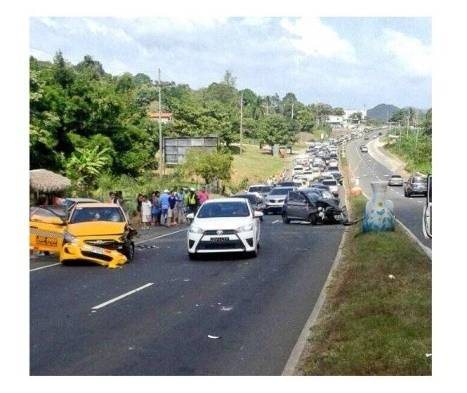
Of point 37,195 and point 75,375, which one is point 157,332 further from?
point 37,195

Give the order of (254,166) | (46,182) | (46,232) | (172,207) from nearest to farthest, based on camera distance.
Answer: (46,232) → (46,182) → (172,207) → (254,166)

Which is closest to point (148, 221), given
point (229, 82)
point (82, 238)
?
point (82, 238)

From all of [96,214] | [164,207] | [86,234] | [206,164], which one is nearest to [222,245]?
[86,234]

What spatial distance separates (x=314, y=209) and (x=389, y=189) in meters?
36.9

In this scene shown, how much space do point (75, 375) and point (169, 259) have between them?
38.2ft

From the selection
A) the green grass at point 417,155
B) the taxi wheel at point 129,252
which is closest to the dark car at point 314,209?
the taxi wheel at point 129,252

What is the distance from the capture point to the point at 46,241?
19906 mm

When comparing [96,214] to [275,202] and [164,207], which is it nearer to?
[164,207]

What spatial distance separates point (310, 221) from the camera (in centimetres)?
3259

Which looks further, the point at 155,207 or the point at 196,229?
the point at 155,207

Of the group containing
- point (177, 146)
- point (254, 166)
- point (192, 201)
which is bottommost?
point (192, 201)

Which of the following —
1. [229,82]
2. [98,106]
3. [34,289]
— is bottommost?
[34,289]

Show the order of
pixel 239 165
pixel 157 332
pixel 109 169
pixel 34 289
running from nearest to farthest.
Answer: pixel 157 332
pixel 34 289
pixel 109 169
pixel 239 165
